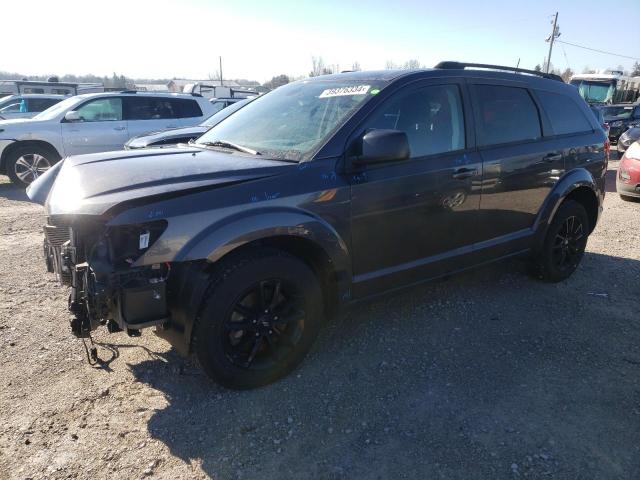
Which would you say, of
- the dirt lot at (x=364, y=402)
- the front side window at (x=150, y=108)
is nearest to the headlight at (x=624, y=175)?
the dirt lot at (x=364, y=402)

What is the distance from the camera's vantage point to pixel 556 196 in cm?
430

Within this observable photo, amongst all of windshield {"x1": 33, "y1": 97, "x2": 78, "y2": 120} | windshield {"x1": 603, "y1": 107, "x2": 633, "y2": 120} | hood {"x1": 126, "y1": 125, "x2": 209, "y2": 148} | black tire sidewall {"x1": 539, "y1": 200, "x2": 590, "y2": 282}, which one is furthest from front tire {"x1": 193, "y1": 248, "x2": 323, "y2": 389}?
windshield {"x1": 603, "y1": 107, "x2": 633, "y2": 120}

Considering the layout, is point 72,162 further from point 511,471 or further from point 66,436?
point 511,471

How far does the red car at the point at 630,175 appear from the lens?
831 cm

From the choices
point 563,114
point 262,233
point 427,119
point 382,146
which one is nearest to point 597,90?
point 563,114

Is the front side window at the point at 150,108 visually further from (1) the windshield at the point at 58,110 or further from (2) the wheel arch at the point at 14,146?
(2) the wheel arch at the point at 14,146

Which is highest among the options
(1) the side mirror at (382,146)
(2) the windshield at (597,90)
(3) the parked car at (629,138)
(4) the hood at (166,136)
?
(2) the windshield at (597,90)

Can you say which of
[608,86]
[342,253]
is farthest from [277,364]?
[608,86]

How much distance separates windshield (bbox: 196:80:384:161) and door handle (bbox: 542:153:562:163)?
1.86 meters

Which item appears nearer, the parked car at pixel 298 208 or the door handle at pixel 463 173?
the parked car at pixel 298 208

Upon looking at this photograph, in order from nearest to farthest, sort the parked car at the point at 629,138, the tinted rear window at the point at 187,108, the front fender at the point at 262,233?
the front fender at the point at 262,233 < the tinted rear window at the point at 187,108 < the parked car at the point at 629,138

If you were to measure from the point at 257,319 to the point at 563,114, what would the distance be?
11.7 ft

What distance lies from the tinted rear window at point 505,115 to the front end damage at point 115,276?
2.61 m

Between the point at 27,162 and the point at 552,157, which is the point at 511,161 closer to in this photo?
the point at 552,157
